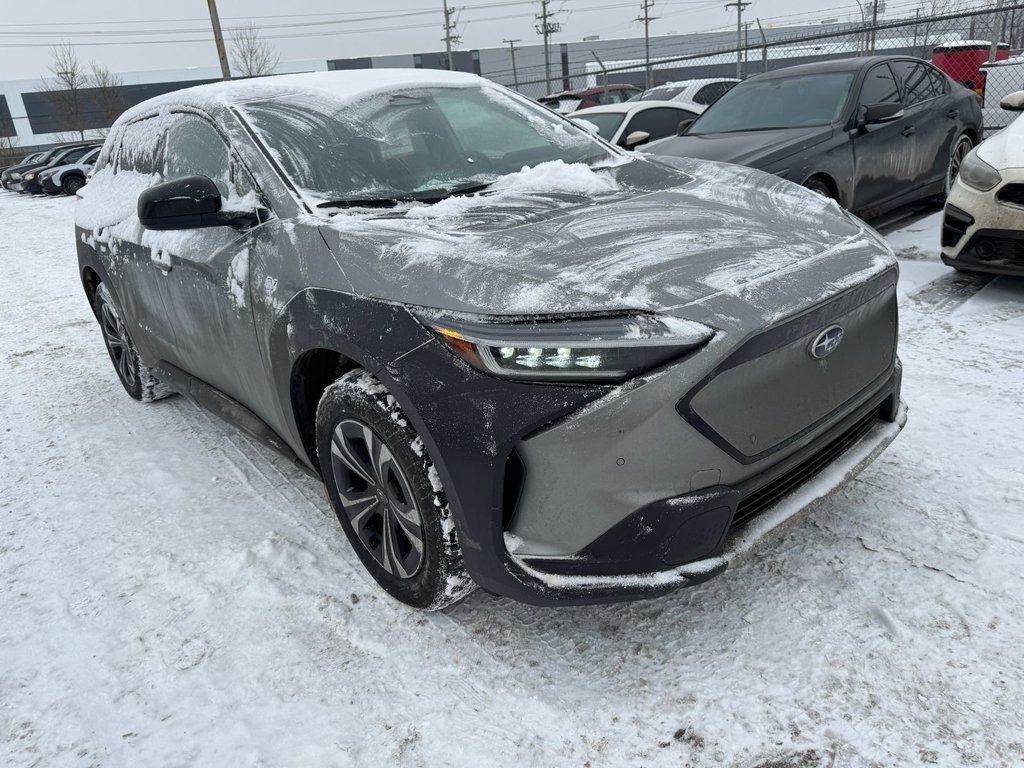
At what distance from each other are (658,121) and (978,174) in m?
4.61

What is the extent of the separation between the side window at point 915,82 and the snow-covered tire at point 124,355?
6440mm

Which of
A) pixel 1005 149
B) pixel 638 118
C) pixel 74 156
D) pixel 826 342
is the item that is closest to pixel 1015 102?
pixel 1005 149

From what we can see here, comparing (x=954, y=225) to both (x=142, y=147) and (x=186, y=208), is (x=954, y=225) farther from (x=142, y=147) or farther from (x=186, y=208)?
(x=142, y=147)

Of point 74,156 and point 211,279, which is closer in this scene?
point 211,279

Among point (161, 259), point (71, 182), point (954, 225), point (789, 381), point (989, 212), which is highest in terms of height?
point (161, 259)

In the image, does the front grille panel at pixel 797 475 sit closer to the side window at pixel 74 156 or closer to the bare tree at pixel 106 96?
the side window at pixel 74 156

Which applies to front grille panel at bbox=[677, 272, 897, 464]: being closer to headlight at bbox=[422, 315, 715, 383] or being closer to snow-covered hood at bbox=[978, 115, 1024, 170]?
headlight at bbox=[422, 315, 715, 383]

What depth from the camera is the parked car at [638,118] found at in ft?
27.4

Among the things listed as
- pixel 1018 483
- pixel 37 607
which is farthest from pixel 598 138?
pixel 37 607

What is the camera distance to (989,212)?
4.54 metres

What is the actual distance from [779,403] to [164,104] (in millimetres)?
3139

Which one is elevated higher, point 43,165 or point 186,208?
point 186,208

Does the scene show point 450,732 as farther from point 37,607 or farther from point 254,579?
point 37,607

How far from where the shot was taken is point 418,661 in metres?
2.24
